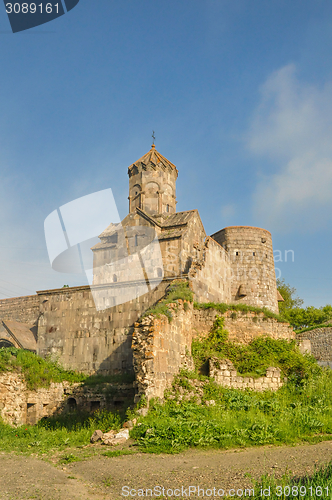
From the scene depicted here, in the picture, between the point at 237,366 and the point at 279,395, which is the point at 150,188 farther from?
the point at 279,395

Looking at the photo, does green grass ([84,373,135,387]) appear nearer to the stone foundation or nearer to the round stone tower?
the stone foundation

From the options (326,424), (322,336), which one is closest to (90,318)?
(326,424)

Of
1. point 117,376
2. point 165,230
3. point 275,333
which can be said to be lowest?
point 117,376

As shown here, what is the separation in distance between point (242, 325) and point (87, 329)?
6.05 m

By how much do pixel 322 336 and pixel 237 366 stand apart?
14663mm

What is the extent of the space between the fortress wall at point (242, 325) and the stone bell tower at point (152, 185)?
906 cm

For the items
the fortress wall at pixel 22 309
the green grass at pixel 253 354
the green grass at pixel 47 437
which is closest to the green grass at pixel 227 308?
the green grass at pixel 253 354

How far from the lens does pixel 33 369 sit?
13773mm

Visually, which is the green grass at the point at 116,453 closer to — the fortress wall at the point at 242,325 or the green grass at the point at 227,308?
the fortress wall at the point at 242,325

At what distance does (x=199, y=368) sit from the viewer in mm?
13008

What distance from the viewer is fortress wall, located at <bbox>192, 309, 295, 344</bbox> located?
14.0m

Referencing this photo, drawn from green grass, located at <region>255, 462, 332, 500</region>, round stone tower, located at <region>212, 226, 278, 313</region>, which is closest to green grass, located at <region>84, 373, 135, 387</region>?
green grass, located at <region>255, 462, 332, 500</region>

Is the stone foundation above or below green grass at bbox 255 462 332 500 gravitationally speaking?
above

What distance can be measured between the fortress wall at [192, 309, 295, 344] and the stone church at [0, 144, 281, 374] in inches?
57.7
